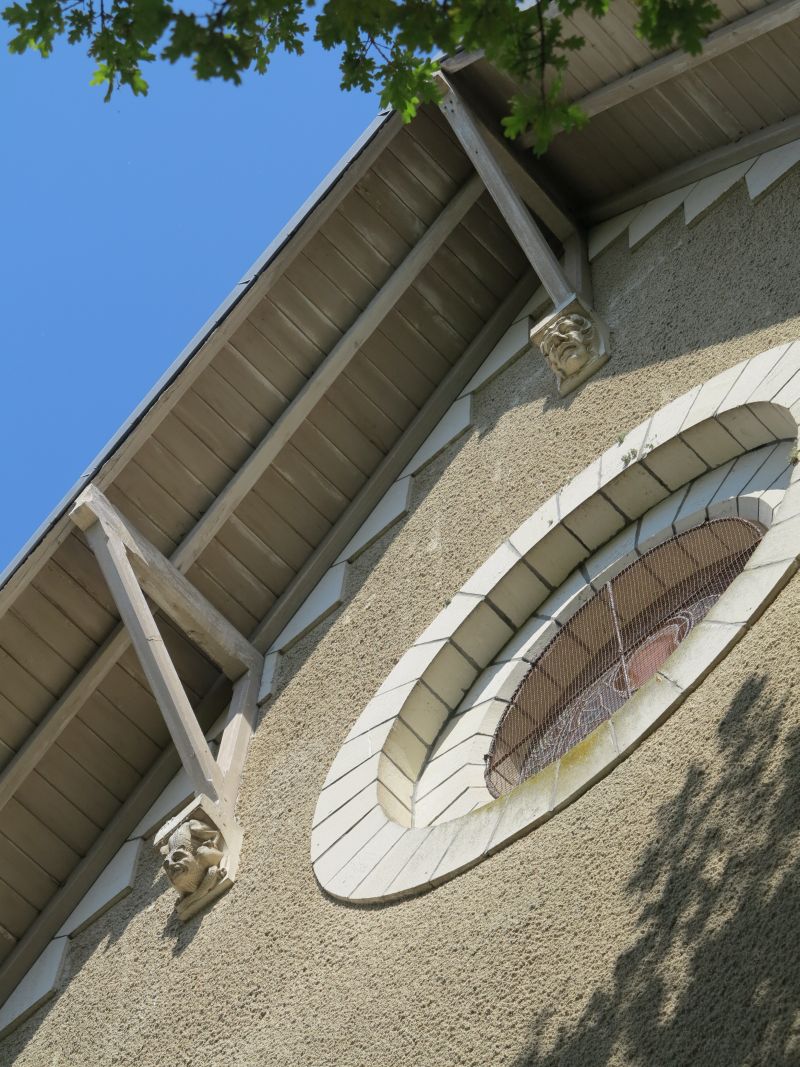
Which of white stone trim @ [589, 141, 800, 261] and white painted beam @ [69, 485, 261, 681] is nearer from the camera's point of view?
white stone trim @ [589, 141, 800, 261]

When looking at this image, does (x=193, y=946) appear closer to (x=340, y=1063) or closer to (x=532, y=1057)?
(x=340, y=1063)

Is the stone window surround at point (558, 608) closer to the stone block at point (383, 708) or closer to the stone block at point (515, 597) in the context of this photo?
the stone block at point (515, 597)

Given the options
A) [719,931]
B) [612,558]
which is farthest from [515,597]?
[719,931]

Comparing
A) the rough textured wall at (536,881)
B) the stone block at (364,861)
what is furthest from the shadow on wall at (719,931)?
the stone block at (364,861)

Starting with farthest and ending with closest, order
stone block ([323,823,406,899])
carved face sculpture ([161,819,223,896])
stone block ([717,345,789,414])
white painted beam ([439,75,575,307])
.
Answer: white painted beam ([439,75,575,307]) → carved face sculpture ([161,819,223,896]) → stone block ([717,345,789,414]) → stone block ([323,823,406,899])

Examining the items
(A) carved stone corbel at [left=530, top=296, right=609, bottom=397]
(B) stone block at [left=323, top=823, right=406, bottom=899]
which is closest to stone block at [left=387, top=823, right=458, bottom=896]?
(B) stone block at [left=323, top=823, right=406, bottom=899]

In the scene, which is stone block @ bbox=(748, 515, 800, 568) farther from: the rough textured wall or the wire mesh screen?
the wire mesh screen

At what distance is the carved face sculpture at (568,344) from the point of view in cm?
550

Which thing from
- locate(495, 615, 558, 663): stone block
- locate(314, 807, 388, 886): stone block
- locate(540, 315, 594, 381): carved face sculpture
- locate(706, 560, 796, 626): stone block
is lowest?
locate(314, 807, 388, 886): stone block

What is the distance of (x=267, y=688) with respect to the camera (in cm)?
568

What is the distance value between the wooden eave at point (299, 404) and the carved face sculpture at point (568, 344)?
0.84 metres

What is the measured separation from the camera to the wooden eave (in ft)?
18.7

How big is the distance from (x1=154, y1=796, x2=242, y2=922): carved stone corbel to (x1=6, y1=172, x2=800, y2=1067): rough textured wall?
0.08m

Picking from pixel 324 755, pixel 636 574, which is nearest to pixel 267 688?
pixel 324 755
